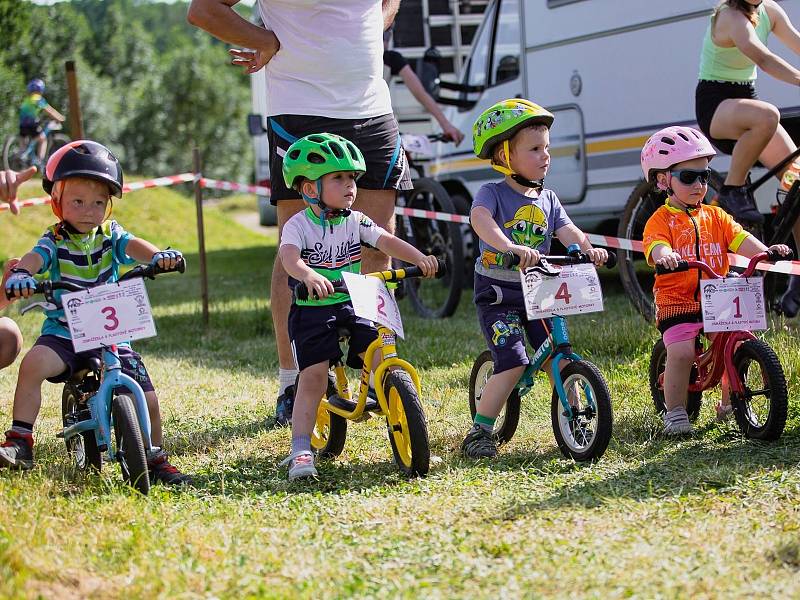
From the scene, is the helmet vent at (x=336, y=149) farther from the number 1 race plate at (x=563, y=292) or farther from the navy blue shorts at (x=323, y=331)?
the number 1 race plate at (x=563, y=292)

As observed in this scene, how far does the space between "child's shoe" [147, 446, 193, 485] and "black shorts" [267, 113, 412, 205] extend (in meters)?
1.38

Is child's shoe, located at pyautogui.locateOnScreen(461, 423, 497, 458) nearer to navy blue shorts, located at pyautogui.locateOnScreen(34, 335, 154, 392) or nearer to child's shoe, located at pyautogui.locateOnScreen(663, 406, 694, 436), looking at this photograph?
child's shoe, located at pyautogui.locateOnScreen(663, 406, 694, 436)

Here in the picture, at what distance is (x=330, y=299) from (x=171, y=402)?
2.04m

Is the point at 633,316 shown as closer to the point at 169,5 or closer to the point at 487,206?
the point at 487,206

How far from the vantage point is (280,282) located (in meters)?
→ 5.54

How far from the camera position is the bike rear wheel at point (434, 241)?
8.88 metres

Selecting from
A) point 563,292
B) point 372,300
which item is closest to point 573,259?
point 563,292

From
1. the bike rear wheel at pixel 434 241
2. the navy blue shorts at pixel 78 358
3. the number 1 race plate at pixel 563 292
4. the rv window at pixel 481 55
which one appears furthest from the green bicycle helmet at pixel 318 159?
the rv window at pixel 481 55

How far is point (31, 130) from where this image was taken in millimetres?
20000

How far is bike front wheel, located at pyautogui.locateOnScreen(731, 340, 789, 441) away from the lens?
4.52 metres

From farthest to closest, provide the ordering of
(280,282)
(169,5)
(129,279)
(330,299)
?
(169,5), (280,282), (330,299), (129,279)

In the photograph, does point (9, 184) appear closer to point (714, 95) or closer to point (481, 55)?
point (714, 95)

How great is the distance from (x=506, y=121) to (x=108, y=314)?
1761 mm

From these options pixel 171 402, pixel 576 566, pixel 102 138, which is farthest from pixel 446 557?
pixel 102 138
